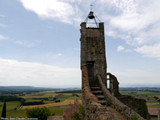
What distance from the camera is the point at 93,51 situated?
41.0 ft

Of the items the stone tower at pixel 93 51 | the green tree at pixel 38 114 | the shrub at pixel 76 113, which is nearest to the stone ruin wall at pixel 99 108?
the shrub at pixel 76 113

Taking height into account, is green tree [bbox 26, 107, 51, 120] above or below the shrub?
below

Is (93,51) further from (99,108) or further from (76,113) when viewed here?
(99,108)

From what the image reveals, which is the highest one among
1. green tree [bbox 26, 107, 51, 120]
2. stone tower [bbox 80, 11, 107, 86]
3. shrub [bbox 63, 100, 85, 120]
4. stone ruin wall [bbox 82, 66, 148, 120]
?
stone tower [bbox 80, 11, 107, 86]

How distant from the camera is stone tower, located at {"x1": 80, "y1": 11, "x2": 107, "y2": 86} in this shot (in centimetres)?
1229

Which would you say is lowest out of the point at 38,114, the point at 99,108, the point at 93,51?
the point at 38,114

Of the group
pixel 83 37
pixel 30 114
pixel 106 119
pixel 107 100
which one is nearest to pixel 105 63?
pixel 83 37

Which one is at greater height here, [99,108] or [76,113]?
[99,108]

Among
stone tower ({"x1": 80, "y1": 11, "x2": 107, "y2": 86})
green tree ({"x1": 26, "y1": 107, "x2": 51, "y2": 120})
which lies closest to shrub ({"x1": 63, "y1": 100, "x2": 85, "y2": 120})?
stone tower ({"x1": 80, "y1": 11, "x2": 107, "y2": 86})

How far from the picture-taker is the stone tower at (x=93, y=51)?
40.3ft

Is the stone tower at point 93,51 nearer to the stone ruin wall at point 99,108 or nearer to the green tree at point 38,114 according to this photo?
the stone ruin wall at point 99,108

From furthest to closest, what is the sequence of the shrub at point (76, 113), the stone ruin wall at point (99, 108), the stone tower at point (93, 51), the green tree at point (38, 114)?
the green tree at point (38, 114) → the stone tower at point (93, 51) → the shrub at point (76, 113) → the stone ruin wall at point (99, 108)

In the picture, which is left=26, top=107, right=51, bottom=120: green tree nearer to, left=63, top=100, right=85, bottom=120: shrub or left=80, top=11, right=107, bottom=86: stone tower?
left=80, top=11, right=107, bottom=86: stone tower

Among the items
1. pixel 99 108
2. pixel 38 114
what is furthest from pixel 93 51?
pixel 38 114
